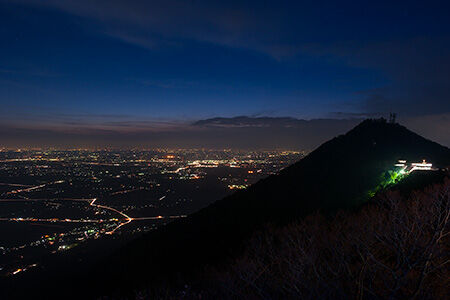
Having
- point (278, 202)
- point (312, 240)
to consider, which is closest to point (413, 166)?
point (278, 202)

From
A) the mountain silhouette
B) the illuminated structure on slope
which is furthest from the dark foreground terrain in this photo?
the illuminated structure on slope

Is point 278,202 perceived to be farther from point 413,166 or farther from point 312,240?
point 312,240

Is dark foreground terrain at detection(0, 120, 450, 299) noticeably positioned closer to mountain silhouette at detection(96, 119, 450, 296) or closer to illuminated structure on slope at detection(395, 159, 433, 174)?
mountain silhouette at detection(96, 119, 450, 296)

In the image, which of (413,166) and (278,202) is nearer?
(413,166)

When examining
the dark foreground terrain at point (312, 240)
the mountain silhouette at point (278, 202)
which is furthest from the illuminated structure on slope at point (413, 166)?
the mountain silhouette at point (278, 202)

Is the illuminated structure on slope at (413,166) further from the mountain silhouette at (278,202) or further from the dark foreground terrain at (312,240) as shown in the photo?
the mountain silhouette at (278,202)

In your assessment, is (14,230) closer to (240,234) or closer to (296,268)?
(240,234)

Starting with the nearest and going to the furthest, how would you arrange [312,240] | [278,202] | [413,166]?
[312,240]
[413,166]
[278,202]

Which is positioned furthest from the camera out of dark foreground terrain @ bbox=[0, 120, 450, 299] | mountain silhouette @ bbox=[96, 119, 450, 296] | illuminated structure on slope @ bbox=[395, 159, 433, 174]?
illuminated structure on slope @ bbox=[395, 159, 433, 174]

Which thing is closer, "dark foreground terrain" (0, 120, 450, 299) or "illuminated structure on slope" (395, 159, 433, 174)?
"dark foreground terrain" (0, 120, 450, 299)
